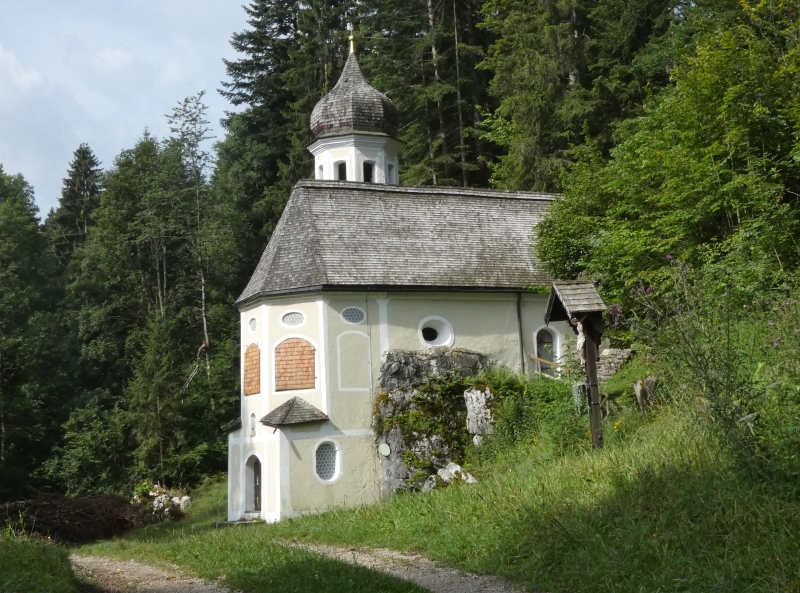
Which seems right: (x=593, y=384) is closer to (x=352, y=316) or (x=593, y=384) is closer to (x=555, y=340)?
(x=352, y=316)

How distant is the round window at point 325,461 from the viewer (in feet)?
63.0

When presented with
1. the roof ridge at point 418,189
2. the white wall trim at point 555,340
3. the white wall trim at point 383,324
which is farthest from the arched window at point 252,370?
the white wall trim at point 555,340

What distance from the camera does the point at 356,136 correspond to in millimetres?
25828

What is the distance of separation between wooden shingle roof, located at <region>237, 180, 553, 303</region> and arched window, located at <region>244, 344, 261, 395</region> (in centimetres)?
122

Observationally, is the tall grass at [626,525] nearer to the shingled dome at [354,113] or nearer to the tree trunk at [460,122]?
the shingled dome at [354,113]

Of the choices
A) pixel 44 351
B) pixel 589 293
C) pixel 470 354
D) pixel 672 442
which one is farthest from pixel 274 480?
pixel 44 351

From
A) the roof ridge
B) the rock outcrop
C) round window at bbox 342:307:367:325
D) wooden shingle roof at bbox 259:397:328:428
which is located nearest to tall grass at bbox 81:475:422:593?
wooden shingle roof at bbox 259:397:328:428

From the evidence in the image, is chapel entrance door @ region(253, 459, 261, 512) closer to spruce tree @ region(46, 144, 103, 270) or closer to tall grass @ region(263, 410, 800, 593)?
tall grass @ region(263, 410, 800, 593)

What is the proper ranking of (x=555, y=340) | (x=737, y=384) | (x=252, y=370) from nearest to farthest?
(x=737, y=384) < (x=252, y=370) < (x=555, y=340)

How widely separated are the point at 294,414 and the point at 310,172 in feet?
60.4

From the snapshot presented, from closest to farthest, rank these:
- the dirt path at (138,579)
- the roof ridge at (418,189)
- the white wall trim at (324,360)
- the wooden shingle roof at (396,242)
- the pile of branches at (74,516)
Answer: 1. the dirt path at (138,579)
2. the pile of branches at (74,516)
3. the white wall trim at (324,360)
4. the wooden shingle roof at (396,242)
5. the roof ridge at (418,189)

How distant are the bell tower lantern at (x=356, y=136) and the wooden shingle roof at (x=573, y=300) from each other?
13850 millimetres

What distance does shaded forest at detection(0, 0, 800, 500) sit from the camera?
17594 mm

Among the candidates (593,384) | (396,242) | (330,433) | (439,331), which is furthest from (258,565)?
(396,242)
